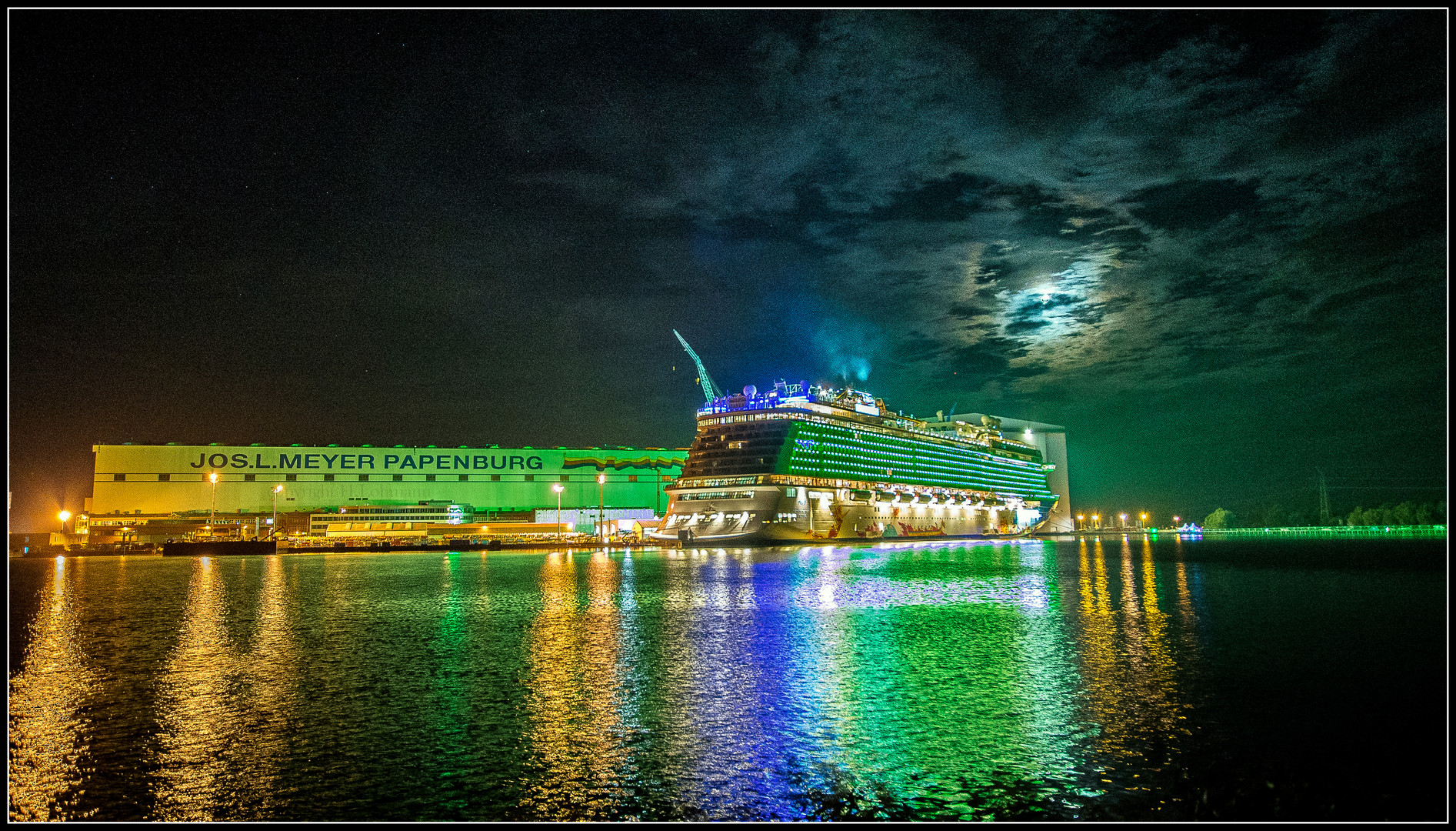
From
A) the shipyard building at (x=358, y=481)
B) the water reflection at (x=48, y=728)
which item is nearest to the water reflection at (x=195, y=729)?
the water reflection at (x=48, y=728)

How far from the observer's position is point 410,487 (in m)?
109

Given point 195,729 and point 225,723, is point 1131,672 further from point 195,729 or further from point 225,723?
point 195,729

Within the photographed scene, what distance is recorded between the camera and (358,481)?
107312mm

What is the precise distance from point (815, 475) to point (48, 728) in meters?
71.9

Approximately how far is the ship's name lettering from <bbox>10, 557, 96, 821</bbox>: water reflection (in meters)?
95.1

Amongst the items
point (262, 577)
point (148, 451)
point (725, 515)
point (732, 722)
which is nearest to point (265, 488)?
point (148, 451)

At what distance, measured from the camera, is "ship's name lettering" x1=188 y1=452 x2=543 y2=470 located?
10394 cm

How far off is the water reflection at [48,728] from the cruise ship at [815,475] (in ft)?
196

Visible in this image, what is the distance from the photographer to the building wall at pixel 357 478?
331 feet

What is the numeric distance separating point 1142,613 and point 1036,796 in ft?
49.2

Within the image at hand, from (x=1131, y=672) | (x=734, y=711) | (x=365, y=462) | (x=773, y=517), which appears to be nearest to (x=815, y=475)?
(x=773, y=517)

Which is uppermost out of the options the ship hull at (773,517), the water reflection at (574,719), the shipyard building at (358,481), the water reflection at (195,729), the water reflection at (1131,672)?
the shipyard building at (358,481)

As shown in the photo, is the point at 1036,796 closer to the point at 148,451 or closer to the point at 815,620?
the point at 815,620

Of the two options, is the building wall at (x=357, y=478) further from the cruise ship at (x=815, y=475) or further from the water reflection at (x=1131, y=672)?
the water reflection at (x=1131, y=672)
